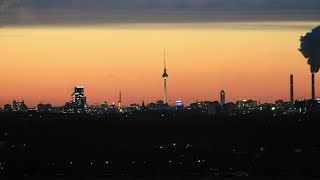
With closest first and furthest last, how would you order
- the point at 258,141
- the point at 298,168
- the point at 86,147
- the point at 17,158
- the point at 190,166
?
the point at 298,168 < the point at 190,166 < the point at 17,158 < the point at 86,147 < the point at 258,141

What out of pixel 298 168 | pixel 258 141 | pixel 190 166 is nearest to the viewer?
pixel 298 168

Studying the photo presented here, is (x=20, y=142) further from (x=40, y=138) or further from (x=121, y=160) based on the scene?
(x=121, y=160)

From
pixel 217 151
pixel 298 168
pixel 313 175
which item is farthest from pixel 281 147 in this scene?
pixel 313 175

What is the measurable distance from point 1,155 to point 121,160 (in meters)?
18.0

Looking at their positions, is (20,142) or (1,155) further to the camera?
(20,142)

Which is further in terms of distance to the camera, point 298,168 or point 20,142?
point 20,142

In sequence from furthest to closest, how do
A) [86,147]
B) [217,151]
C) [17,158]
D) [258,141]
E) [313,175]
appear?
[258,141] → [86,147] → [217,151] → [17,158] → [313,175]

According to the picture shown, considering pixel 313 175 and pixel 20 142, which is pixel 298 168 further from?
pixel 20 142

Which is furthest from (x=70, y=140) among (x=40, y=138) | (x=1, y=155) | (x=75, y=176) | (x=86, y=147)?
(x=75, y=176)

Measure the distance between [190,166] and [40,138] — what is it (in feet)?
248

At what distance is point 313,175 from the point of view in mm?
99125

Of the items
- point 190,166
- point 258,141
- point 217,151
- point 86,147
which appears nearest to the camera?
point 190,166

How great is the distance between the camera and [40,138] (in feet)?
627

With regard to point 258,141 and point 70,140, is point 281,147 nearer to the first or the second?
point 258,141
